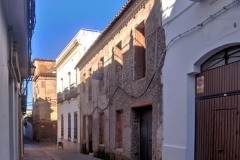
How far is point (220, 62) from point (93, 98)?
9.35 metres

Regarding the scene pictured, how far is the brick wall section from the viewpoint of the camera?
25.2 ft

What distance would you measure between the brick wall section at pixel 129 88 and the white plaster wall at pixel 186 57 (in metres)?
0.53

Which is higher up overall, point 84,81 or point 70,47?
point 70,47

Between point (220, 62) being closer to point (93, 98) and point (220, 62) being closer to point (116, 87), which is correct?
point (116, 87)

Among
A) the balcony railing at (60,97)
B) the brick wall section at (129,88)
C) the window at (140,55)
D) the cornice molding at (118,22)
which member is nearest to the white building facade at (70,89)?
the balcony railing at (60,97)

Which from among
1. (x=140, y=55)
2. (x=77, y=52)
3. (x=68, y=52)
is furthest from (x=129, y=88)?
(x=68, y=52)

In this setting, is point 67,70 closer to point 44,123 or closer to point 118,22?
point 118,22

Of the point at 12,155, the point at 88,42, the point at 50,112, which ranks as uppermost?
the point at 88,42

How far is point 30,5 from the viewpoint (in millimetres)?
4195

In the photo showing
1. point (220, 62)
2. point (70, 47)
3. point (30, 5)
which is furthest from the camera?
point (70, 47)

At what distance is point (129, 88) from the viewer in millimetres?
9609

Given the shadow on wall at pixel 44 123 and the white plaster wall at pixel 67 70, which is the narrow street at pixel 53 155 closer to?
the white plaster wall at pixel 67 70

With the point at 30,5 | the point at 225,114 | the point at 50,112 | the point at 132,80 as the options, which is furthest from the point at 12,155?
the point at 50,112

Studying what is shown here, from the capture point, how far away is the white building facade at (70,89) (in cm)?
1723
